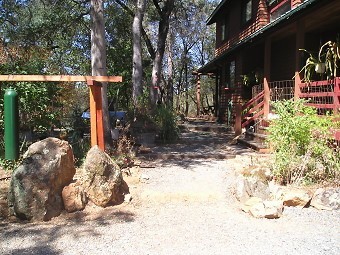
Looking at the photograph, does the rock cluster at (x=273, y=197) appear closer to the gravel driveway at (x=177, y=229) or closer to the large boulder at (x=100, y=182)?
the gravel driveway at (x=177, y=229)

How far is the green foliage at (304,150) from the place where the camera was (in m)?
5.91

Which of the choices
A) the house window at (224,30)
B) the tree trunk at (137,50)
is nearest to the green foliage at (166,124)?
the tree trunk at (137,50)

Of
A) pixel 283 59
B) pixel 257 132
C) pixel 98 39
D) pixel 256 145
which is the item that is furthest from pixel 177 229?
pixel 283 59

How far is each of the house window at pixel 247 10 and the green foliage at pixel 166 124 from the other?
7.29 meters

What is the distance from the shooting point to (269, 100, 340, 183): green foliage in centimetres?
591

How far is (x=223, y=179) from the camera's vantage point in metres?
6.86

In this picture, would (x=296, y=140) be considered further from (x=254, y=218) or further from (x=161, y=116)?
(x=161, y=116)

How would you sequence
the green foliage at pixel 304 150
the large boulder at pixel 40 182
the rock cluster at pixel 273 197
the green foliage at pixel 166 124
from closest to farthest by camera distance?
1. the large boulder at pixel 40 182
2. the rock cluster at pixel 273 197
3. the green foliage at pixel 304 150
4. the green foliage at pixel 166 124

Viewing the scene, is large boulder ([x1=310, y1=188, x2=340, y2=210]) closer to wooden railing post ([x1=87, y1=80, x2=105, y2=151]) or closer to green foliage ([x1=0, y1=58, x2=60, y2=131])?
wooden railing post ([x1=87, y1=80, x2=105, y2=151])

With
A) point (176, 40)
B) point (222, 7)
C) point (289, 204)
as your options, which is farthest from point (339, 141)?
point (176, 40)

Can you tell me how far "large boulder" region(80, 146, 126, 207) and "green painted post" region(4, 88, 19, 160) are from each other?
1.25 meters

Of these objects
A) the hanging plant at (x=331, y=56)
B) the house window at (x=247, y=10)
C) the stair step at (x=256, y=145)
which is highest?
the house window at (x=247, y=10)

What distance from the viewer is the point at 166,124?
1104 cm

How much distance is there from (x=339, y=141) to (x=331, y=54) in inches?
102
